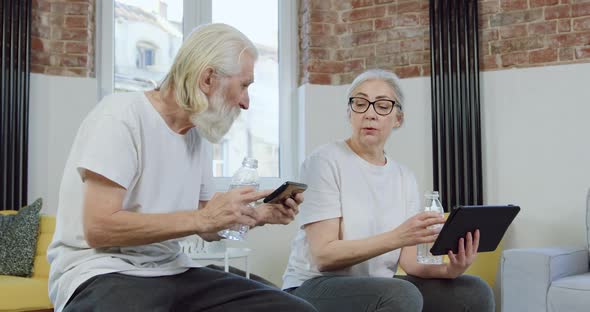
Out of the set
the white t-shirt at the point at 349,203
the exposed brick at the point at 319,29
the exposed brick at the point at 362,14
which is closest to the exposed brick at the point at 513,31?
the exposed brick at the point at 362,14

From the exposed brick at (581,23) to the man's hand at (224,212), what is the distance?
10.8 ft

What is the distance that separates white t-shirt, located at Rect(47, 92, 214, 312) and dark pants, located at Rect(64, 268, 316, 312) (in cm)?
3

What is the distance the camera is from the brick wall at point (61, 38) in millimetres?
4176

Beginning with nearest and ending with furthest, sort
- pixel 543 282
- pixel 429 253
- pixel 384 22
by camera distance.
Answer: pixel 429 253
pixel 543 282
pixel 384 22

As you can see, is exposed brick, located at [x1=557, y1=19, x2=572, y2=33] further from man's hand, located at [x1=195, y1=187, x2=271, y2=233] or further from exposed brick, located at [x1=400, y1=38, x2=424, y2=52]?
man's hand, located at [x1=195, y1=187, x2=271, y2=233]

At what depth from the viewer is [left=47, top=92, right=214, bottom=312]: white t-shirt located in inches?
59.4

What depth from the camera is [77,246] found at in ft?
5.14

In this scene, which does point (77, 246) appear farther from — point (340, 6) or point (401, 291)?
point (340, 6)

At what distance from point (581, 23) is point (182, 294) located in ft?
11.3

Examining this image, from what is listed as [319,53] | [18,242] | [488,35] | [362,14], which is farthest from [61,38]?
A: [488,35]

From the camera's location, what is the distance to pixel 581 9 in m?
4.08

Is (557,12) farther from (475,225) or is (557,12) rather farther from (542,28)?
(475,225)

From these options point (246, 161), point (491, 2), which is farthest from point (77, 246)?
point (491, 2)

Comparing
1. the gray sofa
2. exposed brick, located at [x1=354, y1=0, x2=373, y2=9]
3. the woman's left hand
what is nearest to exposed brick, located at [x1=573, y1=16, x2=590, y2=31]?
exposed brick, located at [x1=354, y1=0, x2=373, y2=9]
